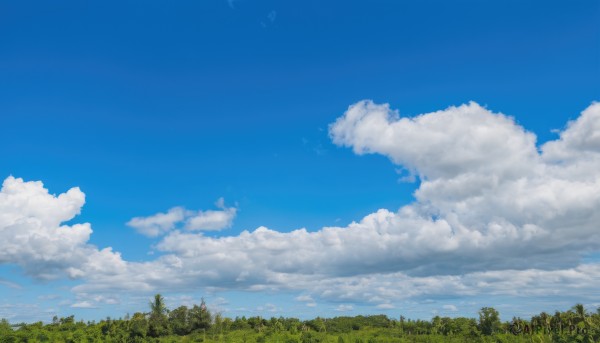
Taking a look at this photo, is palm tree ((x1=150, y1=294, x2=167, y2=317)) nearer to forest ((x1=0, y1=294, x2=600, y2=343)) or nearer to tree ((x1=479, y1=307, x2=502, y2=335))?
forest ((x1=0, y1=294, x2=600, y2=343))

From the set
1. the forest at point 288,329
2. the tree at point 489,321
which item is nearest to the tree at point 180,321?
the forest at point 288,329

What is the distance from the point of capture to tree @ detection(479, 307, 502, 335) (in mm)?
100250

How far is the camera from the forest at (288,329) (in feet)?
319

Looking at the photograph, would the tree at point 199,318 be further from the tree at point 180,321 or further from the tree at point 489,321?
the tree at point 489,321

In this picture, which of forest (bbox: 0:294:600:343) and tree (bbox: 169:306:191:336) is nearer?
forest (bbox: 0:294:600:343)

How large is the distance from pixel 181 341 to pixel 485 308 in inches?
2434

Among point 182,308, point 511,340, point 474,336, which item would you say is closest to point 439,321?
point 474,336

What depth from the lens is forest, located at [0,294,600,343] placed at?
9731cm

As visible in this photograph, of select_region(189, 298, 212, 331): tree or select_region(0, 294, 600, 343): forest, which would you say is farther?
select_region(189, 298, 212, 331): tree

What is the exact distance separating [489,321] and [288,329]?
149ft

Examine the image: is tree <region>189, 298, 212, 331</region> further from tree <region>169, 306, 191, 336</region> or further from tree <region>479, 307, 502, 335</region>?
tree <region>479, 307, 502, 335</region>

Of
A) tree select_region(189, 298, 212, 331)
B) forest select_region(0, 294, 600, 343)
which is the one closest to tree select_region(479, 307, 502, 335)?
forest select_region(0, 294, 600, 343)

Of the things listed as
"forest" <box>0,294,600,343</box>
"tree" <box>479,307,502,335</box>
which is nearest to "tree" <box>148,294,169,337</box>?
"forest" <box>0,294,600,343</box>

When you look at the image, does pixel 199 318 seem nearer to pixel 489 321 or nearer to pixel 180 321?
pixel 180 321
